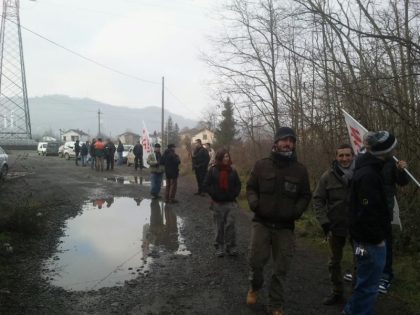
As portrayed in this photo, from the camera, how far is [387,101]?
28.0 ft

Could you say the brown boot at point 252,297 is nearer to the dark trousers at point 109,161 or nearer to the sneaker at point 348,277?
the sneaker at point 348,277

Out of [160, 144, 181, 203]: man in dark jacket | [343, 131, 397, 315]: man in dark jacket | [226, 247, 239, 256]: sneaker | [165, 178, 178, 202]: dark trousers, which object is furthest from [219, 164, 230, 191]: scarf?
[165, 178, 178, 202]: dark trousers

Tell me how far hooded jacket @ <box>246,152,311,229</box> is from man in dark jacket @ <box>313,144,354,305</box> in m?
0.58

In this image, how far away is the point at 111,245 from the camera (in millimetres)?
8211

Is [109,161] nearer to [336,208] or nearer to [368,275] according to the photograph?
[336,208]

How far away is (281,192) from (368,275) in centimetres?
125

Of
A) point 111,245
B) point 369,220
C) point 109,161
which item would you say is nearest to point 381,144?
point 369,220

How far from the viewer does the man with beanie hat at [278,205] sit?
15.8 feet

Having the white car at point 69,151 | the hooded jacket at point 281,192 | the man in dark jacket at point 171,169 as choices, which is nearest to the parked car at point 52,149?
the white car at point 69,151

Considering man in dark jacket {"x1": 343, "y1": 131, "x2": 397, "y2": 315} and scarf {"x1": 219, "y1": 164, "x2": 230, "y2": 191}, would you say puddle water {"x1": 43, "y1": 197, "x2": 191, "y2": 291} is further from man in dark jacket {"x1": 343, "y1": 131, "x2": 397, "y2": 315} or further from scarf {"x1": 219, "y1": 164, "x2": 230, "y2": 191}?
man in dark jacket {"x1": 343, "y1": 131, "x2": 397, "y2": 315}

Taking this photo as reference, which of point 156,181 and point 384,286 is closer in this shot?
point 384,286

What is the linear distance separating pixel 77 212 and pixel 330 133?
23.6 ft

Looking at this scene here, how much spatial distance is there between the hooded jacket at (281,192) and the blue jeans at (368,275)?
0.82m

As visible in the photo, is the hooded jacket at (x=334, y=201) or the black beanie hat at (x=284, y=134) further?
the hooded jacket at (x=334, y=201)
